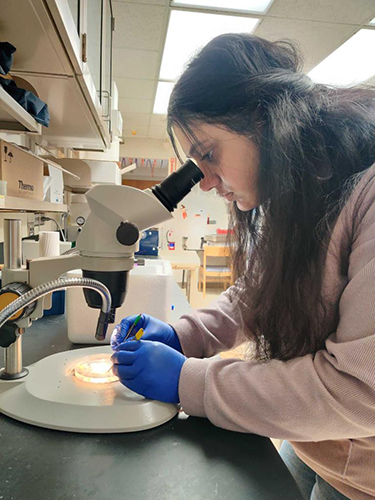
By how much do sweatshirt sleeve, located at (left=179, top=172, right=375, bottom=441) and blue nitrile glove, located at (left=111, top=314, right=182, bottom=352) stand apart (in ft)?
0.75

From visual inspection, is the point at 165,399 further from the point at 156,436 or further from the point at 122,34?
the point at 122,34

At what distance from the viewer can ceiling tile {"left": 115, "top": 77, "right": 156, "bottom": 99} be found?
3279 millimetres

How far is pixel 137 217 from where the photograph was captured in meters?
0.62

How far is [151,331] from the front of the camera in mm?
796

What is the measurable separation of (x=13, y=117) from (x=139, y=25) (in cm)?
191

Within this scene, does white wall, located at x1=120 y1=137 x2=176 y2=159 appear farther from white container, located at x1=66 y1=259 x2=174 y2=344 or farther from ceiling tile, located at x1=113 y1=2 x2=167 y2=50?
white container, located at x1=66 y1=259 x2=174 y2=344

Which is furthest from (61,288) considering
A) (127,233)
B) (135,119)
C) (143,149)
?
(143,149)

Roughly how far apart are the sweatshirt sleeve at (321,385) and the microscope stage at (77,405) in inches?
3.2

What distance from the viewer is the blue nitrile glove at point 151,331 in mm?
776

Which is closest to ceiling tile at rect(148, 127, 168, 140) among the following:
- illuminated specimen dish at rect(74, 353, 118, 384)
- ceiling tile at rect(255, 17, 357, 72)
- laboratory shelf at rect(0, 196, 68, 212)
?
ceiling tile at rect(255, 17, 357, 72)

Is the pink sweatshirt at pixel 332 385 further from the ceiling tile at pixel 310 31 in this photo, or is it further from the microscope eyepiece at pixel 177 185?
the ceiling tile at pixel 310 31

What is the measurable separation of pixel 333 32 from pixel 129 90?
1893 millimetres

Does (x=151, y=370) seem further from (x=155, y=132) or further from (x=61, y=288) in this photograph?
(x=155, y=132)

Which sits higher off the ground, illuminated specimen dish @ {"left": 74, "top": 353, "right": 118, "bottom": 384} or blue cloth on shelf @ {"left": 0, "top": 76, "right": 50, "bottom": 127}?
blue cloth on shelf @ {"left": 0, "top": 76, "right": 50, "bottom": 127}
